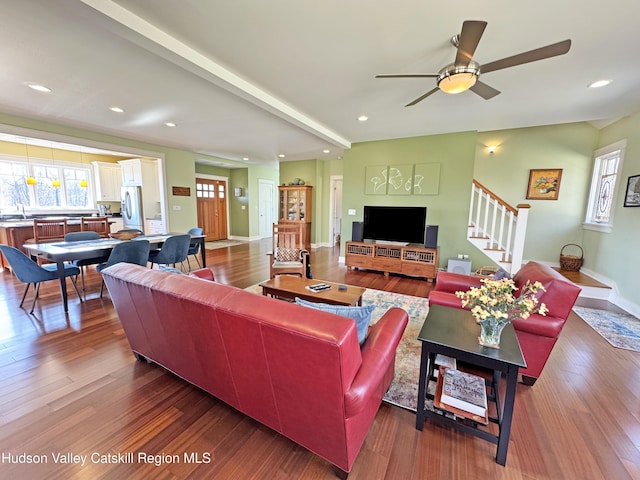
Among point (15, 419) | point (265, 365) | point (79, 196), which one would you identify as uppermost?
point (79, 196)

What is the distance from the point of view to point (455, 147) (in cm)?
452

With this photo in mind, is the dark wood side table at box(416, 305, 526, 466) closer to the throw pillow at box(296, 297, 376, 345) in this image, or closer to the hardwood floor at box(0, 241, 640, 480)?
the hardwood floor at box(0, 241, 640, 480)

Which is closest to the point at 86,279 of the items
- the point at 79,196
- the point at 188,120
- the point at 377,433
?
the point at 188,120

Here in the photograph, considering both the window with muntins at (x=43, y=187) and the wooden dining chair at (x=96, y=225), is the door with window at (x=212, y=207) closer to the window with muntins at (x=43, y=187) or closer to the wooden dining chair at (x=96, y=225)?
the wooden dining chair at (x=96, y=225)

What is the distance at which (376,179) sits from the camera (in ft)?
17.2

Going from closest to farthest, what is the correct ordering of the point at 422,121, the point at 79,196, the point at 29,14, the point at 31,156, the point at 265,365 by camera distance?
the point at 265,365
the point at 29,14
the point at 422,121
the point at 31,156
the point at 79,196

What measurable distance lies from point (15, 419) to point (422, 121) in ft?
16.7

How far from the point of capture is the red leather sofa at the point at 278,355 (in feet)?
3.38

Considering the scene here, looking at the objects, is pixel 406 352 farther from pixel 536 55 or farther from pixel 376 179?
pixel 376 179

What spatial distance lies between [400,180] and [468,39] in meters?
3.42

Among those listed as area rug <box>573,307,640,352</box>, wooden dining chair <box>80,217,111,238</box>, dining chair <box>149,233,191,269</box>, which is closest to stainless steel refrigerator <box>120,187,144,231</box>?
wooden dining chair <box>80,217,111,238</box>

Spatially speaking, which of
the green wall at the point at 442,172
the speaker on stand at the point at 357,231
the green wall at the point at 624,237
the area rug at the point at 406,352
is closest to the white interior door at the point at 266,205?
the green wall at the point at 442,172

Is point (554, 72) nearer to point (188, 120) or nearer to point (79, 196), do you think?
point (188, 120)

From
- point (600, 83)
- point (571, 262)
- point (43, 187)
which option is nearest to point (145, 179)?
point (43, 187)
